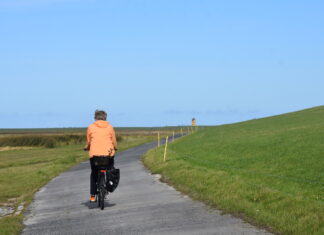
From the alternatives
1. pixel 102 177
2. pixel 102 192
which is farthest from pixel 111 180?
pixel 102 192

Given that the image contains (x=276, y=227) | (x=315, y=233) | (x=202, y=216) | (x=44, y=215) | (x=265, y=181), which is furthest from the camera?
(x=265, y=181)

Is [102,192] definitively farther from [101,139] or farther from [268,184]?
Answer: [268,184]

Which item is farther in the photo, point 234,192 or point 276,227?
point 234,192

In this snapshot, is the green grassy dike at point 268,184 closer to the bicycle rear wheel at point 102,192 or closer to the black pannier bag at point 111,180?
the black pannier bag at point 111,180

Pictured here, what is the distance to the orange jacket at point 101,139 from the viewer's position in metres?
13.1

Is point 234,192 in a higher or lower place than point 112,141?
lower

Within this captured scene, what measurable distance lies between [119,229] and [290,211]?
303 cm

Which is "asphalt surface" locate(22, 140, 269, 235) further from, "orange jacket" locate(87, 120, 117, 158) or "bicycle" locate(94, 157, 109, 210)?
"orange jacket" locate(87, 120, 117, 158)

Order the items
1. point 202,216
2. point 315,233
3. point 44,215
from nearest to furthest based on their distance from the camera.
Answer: point 315,233 < point 202,216 < point 44,215

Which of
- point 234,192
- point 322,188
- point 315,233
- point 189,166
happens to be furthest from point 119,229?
point 189,166

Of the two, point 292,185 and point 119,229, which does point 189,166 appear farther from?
point 119,229

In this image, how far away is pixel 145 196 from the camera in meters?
15.1

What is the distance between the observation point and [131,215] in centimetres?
1182

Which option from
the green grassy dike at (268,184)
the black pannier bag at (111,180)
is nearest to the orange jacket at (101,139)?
the black pannier bag at (111,180)
